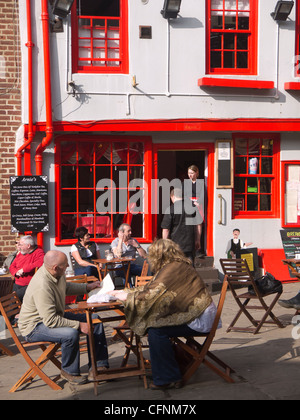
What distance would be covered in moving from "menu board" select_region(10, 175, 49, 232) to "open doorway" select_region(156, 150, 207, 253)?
2.24 metres

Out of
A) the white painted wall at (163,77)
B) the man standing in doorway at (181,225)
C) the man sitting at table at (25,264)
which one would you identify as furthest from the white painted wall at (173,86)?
the man standing in doorway at (181,225)

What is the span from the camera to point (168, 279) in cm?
592

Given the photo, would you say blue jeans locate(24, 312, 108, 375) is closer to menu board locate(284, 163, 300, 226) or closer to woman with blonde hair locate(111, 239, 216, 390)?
woman with blonde hair locate(111, 239, 216, 390)

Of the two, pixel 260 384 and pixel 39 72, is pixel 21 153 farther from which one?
pixel 260 384

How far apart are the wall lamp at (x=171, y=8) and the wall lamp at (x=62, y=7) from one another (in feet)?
5.38

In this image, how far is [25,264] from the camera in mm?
9242

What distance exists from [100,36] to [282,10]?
3316 millimetres

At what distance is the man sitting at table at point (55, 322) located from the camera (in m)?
6.05

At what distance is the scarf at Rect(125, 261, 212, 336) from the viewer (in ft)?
19.3

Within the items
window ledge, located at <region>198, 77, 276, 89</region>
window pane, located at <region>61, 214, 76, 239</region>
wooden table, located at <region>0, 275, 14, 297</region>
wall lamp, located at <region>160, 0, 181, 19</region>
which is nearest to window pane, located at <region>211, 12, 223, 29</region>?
wall lamp, located at <region>160, 0, 181, 19</region>

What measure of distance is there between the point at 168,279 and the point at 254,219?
19.8 feet

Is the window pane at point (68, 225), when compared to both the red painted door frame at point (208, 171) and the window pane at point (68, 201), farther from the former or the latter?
the red painted door frame at point (208, 171)
